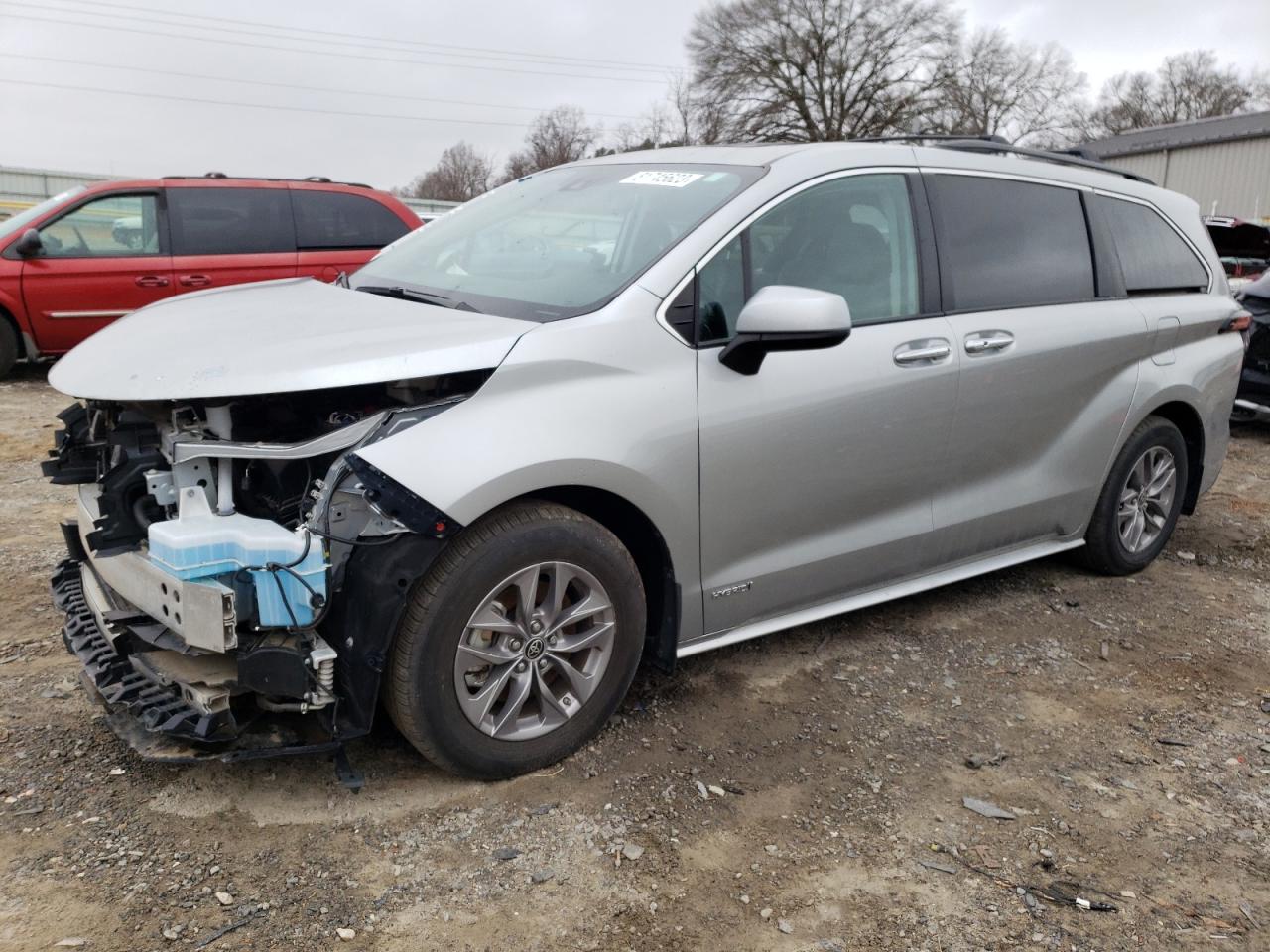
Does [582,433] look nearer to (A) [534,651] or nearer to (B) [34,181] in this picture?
(A) [534,651]

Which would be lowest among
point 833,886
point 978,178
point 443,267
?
point 833,886

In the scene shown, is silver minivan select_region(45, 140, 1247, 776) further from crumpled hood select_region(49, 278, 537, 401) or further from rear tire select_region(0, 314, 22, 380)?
rear tire select_region(0, 314, 22, 380)

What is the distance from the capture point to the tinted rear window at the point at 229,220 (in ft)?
29.6

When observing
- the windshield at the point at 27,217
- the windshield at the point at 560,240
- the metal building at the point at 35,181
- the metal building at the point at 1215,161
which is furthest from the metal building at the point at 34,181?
the metal building at the point at 1215,161

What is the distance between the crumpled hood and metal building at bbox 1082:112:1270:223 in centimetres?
3954

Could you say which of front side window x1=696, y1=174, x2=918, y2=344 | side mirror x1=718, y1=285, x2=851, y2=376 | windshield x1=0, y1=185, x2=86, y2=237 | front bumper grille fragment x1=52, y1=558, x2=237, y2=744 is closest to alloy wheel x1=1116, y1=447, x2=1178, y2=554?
front side window x1=696, y1=174, x2=918, y2=344

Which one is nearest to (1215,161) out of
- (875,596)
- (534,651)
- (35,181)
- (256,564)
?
(35,181)

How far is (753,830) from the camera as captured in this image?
9.48 feet

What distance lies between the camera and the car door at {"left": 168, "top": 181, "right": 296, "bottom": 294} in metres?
8.96

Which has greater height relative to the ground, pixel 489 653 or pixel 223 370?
pixel 223 370

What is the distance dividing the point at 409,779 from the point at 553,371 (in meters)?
1.22

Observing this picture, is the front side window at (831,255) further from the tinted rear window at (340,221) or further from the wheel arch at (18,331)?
the wheel arch at (18,331)

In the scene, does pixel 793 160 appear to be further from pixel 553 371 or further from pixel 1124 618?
pixel 1124 618

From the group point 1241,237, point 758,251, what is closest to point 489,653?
point 758,251
